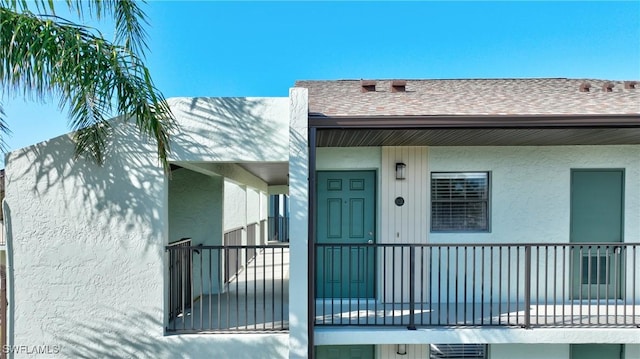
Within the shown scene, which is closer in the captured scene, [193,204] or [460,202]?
[460,202]

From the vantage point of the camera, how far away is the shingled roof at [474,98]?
4348mm

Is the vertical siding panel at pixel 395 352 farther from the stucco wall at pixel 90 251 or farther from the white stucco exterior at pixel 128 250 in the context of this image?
the stucco wall at pixel 90 251

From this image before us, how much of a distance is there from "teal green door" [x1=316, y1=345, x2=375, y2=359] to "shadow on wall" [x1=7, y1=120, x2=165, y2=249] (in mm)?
3111

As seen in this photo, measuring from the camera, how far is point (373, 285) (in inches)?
216

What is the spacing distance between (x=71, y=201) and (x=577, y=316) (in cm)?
685

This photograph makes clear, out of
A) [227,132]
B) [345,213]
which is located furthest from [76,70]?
Result: [345,213]

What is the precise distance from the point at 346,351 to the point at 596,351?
3.89 m

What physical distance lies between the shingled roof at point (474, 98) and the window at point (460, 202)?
1.26 m

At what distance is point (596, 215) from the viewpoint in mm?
5395

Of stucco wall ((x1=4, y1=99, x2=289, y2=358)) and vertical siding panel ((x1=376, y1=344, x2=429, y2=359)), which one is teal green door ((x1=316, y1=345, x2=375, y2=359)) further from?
stucco wall ((x1=4, y1=99, x2=289, y2=358))

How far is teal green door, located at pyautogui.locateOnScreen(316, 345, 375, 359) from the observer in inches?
205

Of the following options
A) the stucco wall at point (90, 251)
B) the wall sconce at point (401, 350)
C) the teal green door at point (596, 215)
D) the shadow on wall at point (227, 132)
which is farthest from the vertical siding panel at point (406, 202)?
the teal green door at point (596, 215)

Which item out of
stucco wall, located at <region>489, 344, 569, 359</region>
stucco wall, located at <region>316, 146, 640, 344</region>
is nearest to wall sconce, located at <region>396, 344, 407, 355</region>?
stucco wall, located at <region>316, 146, 640, 344</region>

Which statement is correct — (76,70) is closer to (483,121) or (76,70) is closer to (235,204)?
(483,121)
